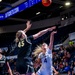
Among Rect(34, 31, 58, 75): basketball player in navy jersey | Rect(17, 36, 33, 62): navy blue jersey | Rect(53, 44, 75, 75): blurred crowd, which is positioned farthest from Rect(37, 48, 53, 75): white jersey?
Rect(53, 44, 75, 75): blurred crowd

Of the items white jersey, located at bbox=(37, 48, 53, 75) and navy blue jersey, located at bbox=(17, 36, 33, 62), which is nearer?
navy blue jersey, located at bbox=(17, 36, 33, 62)

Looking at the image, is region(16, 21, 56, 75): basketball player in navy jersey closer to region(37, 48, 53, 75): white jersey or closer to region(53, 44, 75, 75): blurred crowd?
region(37, 48, 53, 75): white jersey

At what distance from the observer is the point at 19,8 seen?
9.99 m

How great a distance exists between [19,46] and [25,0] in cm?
585

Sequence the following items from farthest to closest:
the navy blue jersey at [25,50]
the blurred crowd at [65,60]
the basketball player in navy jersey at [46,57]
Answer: the blurred crowd at [65,60] → the basketball player in navy jersey at [46,57] → the navy blue jersey at [25,50]

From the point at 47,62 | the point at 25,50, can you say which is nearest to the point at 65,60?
the point at 47,62

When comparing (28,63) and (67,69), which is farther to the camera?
(67,69)

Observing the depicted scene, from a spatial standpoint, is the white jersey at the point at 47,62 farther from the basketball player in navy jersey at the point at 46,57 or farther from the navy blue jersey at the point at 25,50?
the navy blue jersey at the point at 25,50

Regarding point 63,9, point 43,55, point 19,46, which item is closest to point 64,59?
point 63,9

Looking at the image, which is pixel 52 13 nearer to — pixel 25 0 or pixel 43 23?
pixel 43 23

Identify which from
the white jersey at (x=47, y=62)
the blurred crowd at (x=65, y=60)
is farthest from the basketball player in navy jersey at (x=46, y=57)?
the blurred crowd at (x=65, y=60)

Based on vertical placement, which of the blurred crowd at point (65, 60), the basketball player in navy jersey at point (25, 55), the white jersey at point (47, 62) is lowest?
the blurred crowd at point (65, 60)

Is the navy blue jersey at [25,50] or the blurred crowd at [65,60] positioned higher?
the navy blue jersey at [25,50]

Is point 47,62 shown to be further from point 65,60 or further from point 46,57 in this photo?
point 65,60
